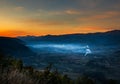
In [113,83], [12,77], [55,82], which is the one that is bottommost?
[113,83]

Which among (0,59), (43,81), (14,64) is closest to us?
(43,81)

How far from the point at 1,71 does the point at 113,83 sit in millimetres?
129649

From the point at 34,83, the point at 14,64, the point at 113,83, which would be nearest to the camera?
the point at 34,83

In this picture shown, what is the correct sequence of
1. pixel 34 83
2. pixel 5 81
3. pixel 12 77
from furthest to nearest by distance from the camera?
1. pixel 34 83
2. pixel 12 77
3. pixel 5 81

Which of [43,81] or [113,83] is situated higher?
[43,81]

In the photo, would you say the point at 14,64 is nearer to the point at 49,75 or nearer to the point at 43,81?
the point at 49,75

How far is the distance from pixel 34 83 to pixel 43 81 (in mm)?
1471

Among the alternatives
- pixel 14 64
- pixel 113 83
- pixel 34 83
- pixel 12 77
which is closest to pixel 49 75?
pixel 14 64

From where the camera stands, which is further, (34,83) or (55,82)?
(55,82)

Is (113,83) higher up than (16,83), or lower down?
lower down

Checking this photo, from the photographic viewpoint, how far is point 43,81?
13.0 m

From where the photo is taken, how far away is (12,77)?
10.4 m

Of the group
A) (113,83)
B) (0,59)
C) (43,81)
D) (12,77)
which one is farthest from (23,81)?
(113,83)

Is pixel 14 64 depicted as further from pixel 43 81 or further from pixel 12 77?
pixel 12 77
